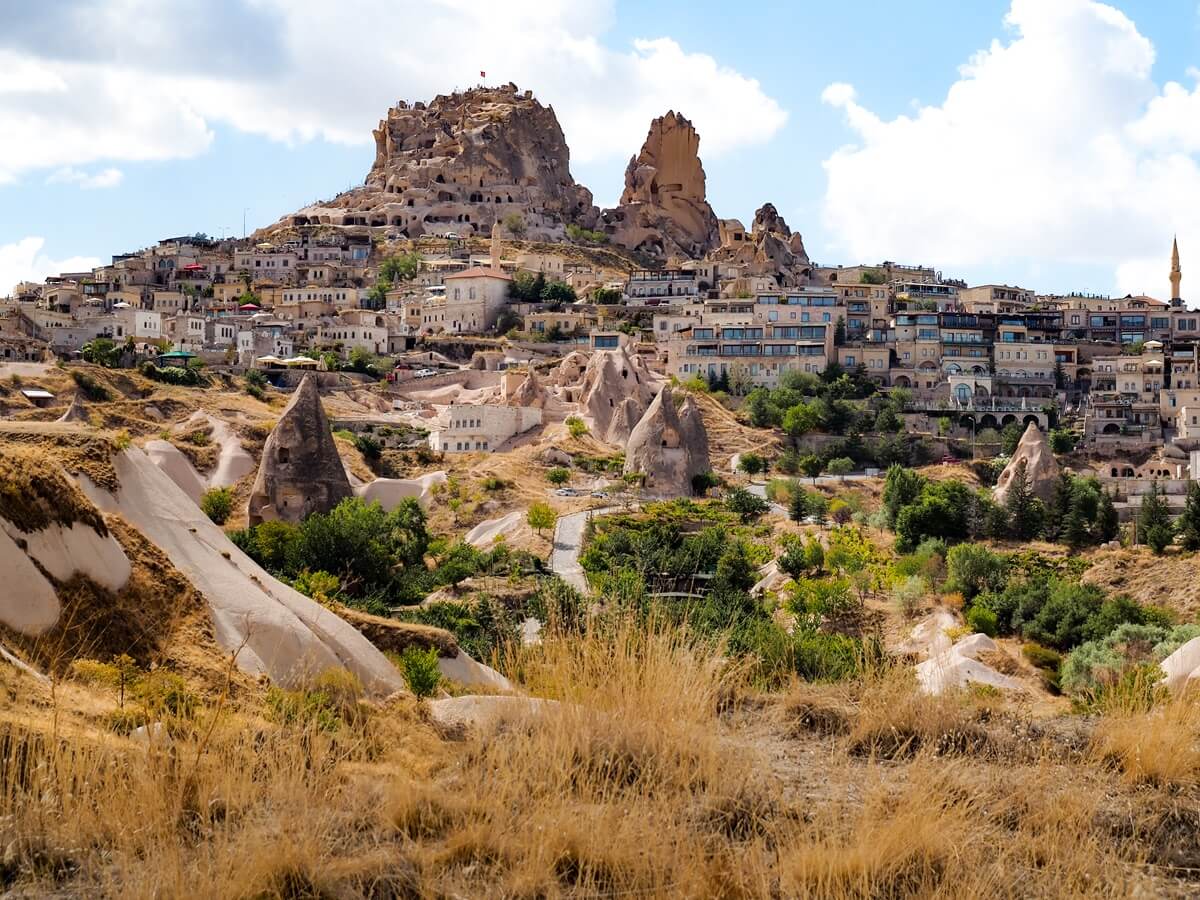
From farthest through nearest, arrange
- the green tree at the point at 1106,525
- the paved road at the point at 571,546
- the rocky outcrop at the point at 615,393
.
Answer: the rocky outcrop at the point at 615,393
the green tree at the point at 1106,525
the paved road at the point at 571,546

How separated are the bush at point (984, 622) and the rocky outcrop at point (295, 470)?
13.6 metres

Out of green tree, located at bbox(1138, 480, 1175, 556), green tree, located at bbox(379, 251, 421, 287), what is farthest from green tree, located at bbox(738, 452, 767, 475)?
green tree, located at bbox(379, 251, 421, 287)

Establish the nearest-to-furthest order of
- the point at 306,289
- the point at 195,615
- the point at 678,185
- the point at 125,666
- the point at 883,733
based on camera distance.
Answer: the point at 883,733 → the point at 125,666 → the point at 195,615 → the point at 306,289 → the point at 678,185

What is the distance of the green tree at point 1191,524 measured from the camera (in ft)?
116

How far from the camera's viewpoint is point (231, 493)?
37344 millimetres

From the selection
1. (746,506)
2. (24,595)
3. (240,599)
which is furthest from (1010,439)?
(24,595)

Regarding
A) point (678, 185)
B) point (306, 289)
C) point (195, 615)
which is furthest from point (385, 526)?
point (678, 185)

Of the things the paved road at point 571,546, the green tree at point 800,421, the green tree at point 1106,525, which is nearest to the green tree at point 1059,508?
the green tree at point 1106,525

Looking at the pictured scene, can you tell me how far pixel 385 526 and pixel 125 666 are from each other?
23.8 metres

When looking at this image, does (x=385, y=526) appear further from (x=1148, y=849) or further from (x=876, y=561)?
(x=1148, y=849)

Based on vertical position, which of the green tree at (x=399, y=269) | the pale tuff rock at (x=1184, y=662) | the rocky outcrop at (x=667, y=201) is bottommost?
the pale tuff rock at (x=1184, y=662)

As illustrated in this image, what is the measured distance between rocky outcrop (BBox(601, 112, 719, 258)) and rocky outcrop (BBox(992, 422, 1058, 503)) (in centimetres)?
5895

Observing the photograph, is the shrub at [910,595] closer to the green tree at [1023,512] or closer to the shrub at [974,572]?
the shrub at [974,572]

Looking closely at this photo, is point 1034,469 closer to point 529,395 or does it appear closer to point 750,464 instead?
point 750,464
